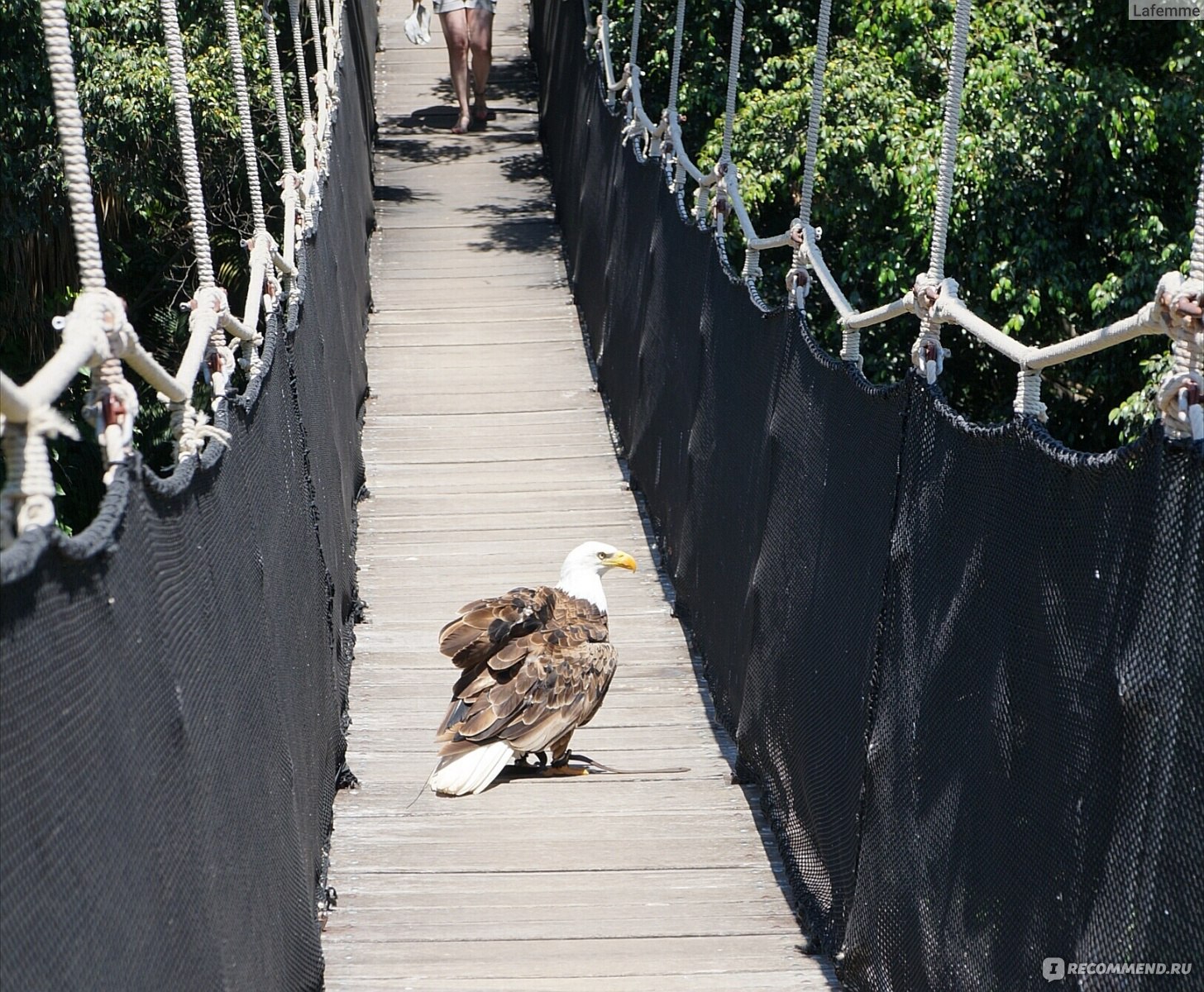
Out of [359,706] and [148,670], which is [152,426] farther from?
[148,670]

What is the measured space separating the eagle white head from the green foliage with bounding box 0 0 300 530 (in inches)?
115

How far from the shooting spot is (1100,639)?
5.99 feet

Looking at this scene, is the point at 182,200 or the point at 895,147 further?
the point at 182,200

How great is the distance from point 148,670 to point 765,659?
2341 millimetres

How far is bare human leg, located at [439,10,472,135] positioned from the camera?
36.1 ft

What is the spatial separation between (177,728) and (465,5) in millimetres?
9955

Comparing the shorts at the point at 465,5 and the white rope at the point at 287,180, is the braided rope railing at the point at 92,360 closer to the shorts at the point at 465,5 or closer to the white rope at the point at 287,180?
the white rope at the point at 287,180

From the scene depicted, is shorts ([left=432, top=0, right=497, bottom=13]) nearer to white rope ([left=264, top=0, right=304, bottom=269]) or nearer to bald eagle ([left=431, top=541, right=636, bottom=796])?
white rope ([left=264, top=0, right=304, bottom=269])

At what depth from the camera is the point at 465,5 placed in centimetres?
1106

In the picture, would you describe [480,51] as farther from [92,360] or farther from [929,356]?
[92,360]

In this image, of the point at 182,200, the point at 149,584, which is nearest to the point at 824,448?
the point at 149,584

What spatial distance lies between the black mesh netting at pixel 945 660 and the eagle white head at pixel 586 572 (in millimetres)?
342

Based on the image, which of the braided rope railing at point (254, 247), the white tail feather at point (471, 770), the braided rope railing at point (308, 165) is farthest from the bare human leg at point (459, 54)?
the white tail feather at point (471, 770)

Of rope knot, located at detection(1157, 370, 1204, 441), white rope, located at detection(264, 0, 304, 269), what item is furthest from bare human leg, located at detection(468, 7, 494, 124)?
rope knot, located at detection(1157, 370, 1204, 441)
